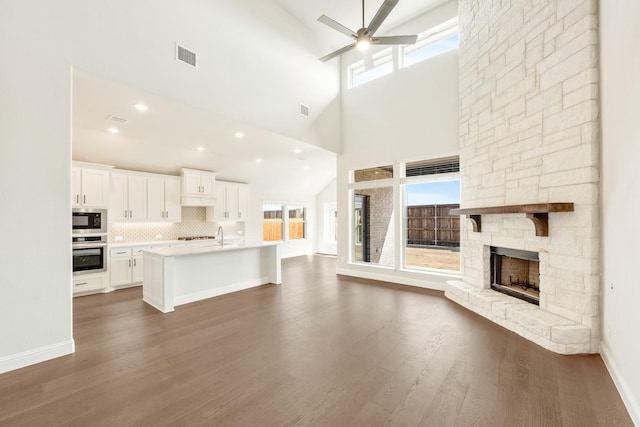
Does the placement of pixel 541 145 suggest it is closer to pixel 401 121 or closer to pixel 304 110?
pixel 401 121

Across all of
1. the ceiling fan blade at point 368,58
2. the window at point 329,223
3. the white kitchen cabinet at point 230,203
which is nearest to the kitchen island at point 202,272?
the white kitchen cabinet at point 230,203

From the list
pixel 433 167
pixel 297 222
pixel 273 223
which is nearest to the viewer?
pixel 433 167

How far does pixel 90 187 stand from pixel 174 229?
2.11 metres

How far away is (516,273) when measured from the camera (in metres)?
3.92

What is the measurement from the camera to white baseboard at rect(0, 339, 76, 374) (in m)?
2.49

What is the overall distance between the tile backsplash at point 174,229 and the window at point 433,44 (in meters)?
6.12

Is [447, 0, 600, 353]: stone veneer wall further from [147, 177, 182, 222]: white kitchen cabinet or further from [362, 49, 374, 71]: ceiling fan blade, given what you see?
[147, 177, 182, 222]: white kitchen cabinet

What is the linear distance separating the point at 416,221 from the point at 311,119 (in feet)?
10.0

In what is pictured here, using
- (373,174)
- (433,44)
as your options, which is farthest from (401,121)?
(433,44)

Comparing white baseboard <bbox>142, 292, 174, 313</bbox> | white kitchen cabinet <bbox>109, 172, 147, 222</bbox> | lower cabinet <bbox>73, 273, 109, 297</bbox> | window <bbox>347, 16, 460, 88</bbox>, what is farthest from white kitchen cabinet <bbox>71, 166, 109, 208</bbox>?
window <bbox>347, 16, 460, 88</bbox>

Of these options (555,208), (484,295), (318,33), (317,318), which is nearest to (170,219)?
A: (317,318)

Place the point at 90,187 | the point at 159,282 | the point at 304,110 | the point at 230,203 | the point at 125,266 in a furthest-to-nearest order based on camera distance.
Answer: the point at 230,203 → the point at 304,110 → the point at 125,266 → the point at 90,187 → the point at 159,282

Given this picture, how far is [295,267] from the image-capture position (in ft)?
25.4

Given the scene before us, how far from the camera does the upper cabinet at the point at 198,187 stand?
22.0ft
